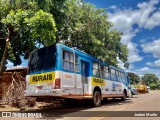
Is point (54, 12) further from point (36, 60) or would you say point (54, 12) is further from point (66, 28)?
point (36, 60)

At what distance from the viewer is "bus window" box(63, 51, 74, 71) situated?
1169cm

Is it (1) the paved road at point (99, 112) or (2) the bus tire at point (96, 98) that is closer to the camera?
(1) the paved road at point (99, 112)

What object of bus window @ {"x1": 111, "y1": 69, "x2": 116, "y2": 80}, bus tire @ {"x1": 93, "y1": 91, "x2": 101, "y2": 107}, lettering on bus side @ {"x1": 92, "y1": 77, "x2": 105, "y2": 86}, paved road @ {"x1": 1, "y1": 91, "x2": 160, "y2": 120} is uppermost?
bus window @ {"x1": 111, "y1": 69, "x2": 116, "y2": 80}

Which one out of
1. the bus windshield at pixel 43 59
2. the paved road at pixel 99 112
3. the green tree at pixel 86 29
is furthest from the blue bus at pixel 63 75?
the green tree at pixel 86 29

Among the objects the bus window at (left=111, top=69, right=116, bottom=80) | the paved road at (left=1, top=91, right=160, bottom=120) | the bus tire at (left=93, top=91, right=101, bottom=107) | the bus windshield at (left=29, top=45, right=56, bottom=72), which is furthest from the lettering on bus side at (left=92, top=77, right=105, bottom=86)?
the bus windshield at (left=29, top=45, right=56, bottom=72)

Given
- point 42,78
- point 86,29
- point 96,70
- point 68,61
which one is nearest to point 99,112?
point 68,61

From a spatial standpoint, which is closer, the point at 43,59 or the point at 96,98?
the point at 43,59

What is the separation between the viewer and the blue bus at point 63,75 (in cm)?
1111

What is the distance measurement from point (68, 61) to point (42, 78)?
5.44 feet

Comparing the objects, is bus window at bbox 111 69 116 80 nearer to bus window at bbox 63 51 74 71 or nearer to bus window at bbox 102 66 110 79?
bus window at bbox 102 66 110 79

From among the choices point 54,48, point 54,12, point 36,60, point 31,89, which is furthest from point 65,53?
point 54,12

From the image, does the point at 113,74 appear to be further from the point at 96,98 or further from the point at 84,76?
the point at 84,76

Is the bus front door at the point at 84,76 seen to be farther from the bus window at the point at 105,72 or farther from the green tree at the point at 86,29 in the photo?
the green tree at the point at 86,29

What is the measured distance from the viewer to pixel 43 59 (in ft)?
40.1
